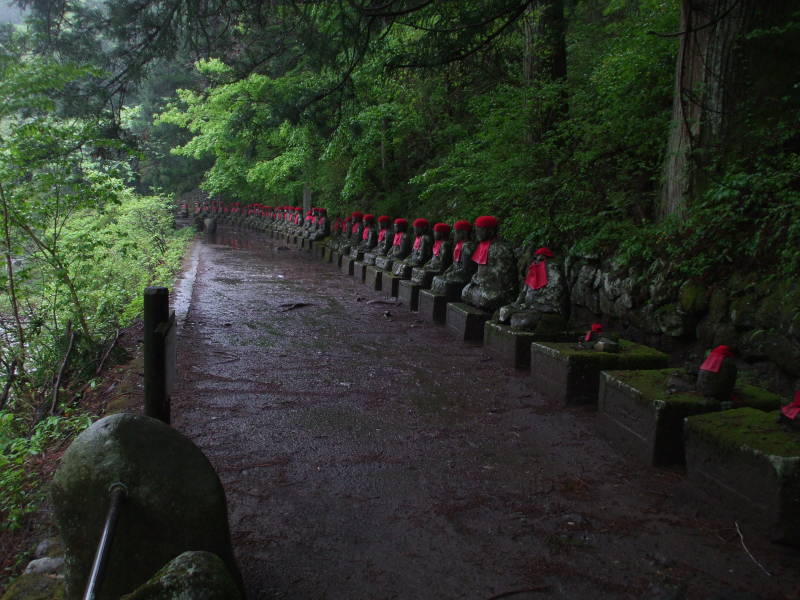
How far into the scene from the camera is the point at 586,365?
459 centimetres

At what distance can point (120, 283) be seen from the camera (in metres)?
9.13

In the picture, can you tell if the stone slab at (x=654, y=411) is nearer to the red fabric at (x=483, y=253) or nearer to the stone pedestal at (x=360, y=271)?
the red fabric at (x=483, y=253)

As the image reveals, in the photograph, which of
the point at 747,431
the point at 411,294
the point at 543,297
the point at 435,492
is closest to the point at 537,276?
the point at 543,297

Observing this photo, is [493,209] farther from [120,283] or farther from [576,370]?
[120,283]

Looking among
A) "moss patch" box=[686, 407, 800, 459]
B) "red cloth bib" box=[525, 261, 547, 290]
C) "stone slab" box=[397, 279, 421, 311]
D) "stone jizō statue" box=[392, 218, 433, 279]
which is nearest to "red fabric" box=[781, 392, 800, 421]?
"moss patch" box=[686, 407, 800, 459]

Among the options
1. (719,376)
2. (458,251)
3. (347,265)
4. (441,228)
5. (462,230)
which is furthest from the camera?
(347,265)

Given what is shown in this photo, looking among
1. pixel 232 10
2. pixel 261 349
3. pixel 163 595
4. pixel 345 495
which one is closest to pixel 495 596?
pixel 345 495

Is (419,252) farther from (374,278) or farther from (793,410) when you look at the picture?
(793,410)

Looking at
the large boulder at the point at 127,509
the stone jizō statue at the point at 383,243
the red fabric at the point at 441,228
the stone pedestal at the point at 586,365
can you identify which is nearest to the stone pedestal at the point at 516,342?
the stone pedestal at the point at 586,365

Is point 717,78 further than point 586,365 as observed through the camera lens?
Yes

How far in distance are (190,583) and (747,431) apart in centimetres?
281

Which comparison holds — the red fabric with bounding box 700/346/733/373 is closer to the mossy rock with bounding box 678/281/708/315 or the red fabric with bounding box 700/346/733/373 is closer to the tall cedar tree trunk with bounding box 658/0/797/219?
the mossy rock with bounding box 678/281/708/315

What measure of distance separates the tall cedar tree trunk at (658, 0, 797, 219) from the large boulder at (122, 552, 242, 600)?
18.4 ft

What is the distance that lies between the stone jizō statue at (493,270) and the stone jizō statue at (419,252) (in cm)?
282
